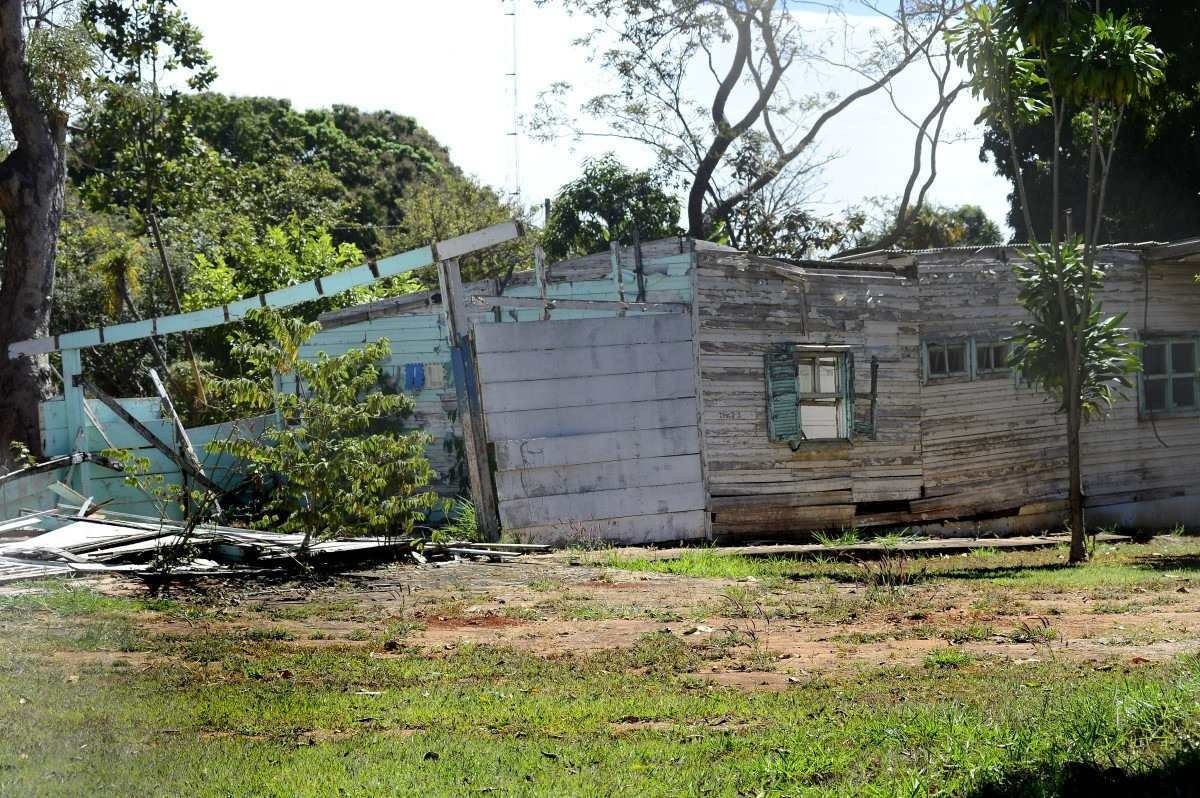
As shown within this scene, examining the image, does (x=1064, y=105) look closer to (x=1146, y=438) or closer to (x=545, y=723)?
(x=1146, y=438)

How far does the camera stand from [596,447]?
13703 mm

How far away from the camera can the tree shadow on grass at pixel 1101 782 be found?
4.82 m

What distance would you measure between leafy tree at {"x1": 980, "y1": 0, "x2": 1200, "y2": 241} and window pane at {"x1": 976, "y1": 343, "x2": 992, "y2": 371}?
39.6 feet

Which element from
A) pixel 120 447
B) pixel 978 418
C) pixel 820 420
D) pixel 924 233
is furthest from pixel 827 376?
pixel 924 233

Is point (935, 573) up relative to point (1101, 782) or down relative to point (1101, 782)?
down

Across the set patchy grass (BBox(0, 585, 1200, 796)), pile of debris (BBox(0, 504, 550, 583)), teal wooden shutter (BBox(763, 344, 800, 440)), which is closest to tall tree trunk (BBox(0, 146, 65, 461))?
pile of debris (BBox(0, 504, 550, 583))

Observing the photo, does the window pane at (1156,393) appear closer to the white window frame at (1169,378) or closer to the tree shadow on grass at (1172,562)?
the white window frame at (1169,378)

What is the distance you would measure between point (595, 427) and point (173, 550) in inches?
199

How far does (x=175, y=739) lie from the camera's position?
552 cm

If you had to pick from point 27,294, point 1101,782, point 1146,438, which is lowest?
point 1146,438

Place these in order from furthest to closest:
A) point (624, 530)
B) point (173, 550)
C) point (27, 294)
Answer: point (27, 294) → point (624, 530) → point (173, 550)

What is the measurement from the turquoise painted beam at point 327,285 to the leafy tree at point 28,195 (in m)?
4.34

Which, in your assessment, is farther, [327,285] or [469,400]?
[469,400]

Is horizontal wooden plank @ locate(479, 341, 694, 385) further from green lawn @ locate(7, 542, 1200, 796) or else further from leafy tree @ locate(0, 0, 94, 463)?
leafy tree @ locate(0, 0, 94, 463)
